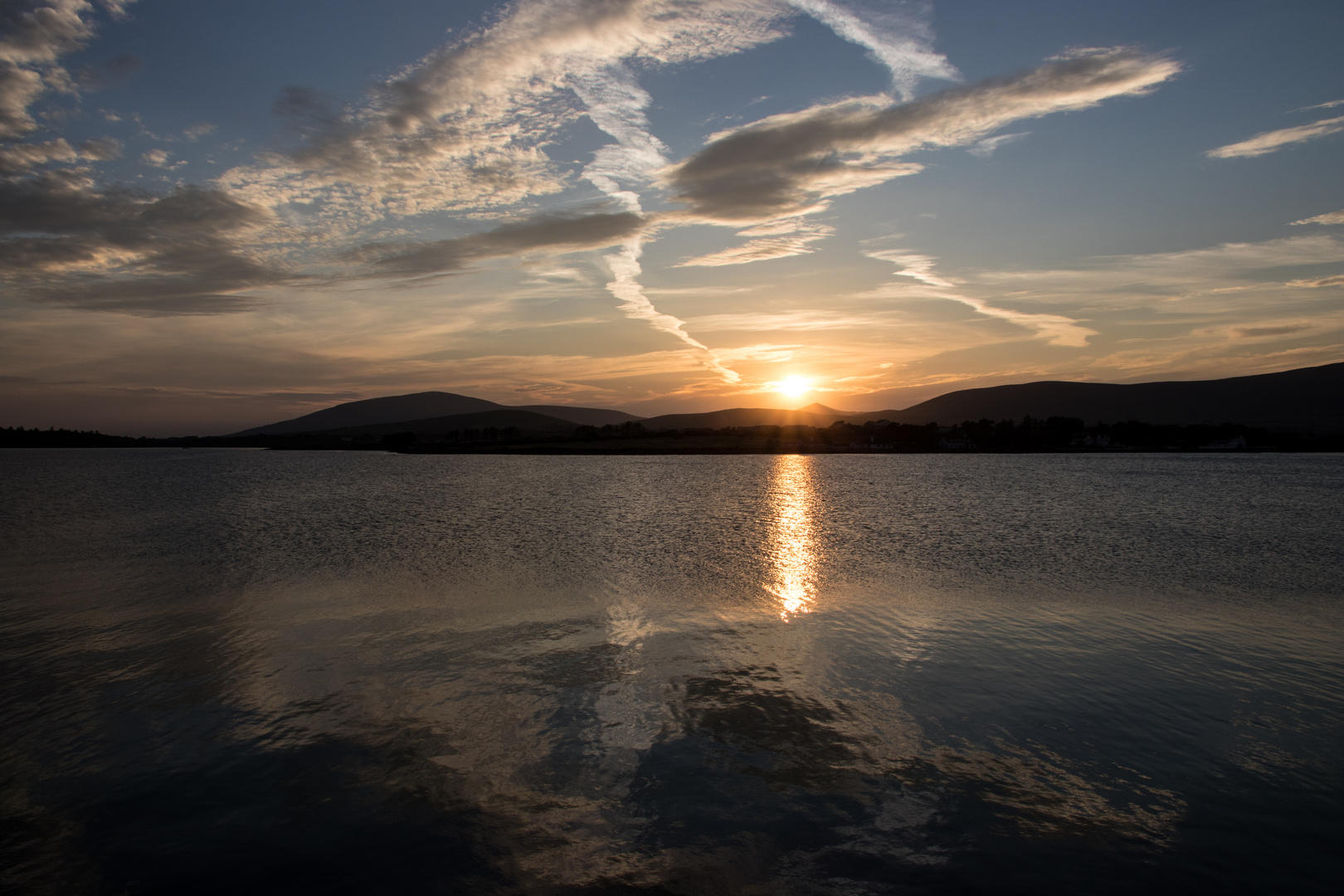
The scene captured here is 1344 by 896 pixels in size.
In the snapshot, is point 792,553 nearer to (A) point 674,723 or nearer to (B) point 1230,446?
(A) point 674,723

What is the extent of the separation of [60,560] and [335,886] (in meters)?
34.3

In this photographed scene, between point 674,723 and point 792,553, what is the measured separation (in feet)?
70.5

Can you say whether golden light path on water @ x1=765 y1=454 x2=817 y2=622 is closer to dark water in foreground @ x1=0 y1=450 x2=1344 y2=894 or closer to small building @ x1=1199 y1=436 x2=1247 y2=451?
dark water in foreground @ x1=0 y1=450 x2=1344 y2=894

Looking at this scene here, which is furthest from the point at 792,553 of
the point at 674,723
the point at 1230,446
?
the point at 1230,446

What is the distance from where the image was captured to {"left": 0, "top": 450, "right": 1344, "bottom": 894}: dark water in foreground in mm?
8938

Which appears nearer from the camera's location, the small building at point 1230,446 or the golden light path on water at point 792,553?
the golden light path on water at point 792,553

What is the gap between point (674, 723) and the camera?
13242mm

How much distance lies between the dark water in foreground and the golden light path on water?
1.18 ft

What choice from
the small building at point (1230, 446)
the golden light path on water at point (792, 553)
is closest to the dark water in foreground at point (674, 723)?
the golden light path on water at point (792, 553)

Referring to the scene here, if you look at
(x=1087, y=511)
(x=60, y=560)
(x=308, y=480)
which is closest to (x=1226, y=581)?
(x=1087, y=511)

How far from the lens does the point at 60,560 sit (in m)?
31.7

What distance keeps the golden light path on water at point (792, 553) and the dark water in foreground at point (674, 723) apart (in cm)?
36

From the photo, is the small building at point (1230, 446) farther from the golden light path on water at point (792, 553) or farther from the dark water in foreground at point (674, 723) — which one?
the dark water in foreground at point (674, 723)

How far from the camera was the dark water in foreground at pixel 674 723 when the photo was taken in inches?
352
